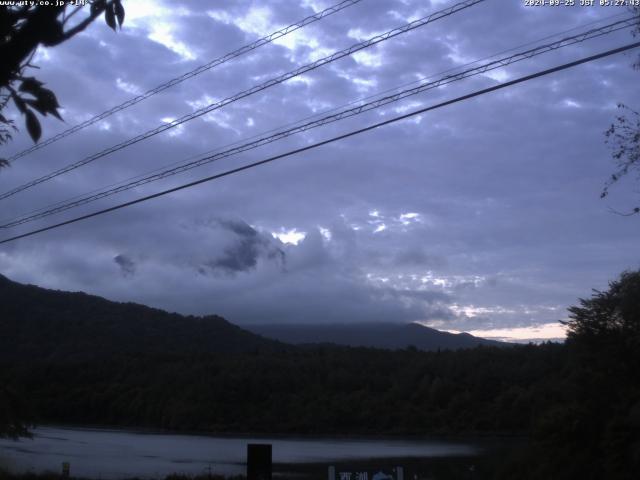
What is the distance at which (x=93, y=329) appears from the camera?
84812mm

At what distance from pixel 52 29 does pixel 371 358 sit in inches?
2990

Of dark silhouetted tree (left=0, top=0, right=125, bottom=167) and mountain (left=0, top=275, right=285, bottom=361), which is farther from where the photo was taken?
mountain (left=0, top=275, right=285, bottom=361)

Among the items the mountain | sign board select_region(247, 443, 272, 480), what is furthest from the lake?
the mountain

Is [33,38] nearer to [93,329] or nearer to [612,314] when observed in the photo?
[612,314]

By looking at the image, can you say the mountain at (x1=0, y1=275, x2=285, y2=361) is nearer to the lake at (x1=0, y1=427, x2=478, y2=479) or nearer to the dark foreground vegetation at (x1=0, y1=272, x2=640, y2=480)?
the dark foreground vegetation at (x1=0, y1=272, x2=640, y2=480)

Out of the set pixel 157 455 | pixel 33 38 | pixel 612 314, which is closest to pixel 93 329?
pixel 157 455

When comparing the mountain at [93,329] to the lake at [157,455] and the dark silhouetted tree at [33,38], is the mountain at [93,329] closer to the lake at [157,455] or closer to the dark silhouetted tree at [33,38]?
the lake at [157,455]

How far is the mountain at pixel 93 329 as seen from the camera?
76.7 metres

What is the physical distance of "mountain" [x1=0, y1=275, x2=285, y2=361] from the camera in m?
76.7

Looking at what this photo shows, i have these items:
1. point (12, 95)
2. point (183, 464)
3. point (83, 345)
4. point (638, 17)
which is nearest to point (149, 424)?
point (83, 345)

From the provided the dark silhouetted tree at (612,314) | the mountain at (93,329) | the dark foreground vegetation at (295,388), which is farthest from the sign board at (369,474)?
the mountain at (93,329)

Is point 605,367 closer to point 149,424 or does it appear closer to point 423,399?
point 423,399

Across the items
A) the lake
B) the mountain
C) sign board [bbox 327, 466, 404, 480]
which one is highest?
the mountain

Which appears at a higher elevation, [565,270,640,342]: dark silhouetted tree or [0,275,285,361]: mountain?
[0,275,285,361]: mountain
